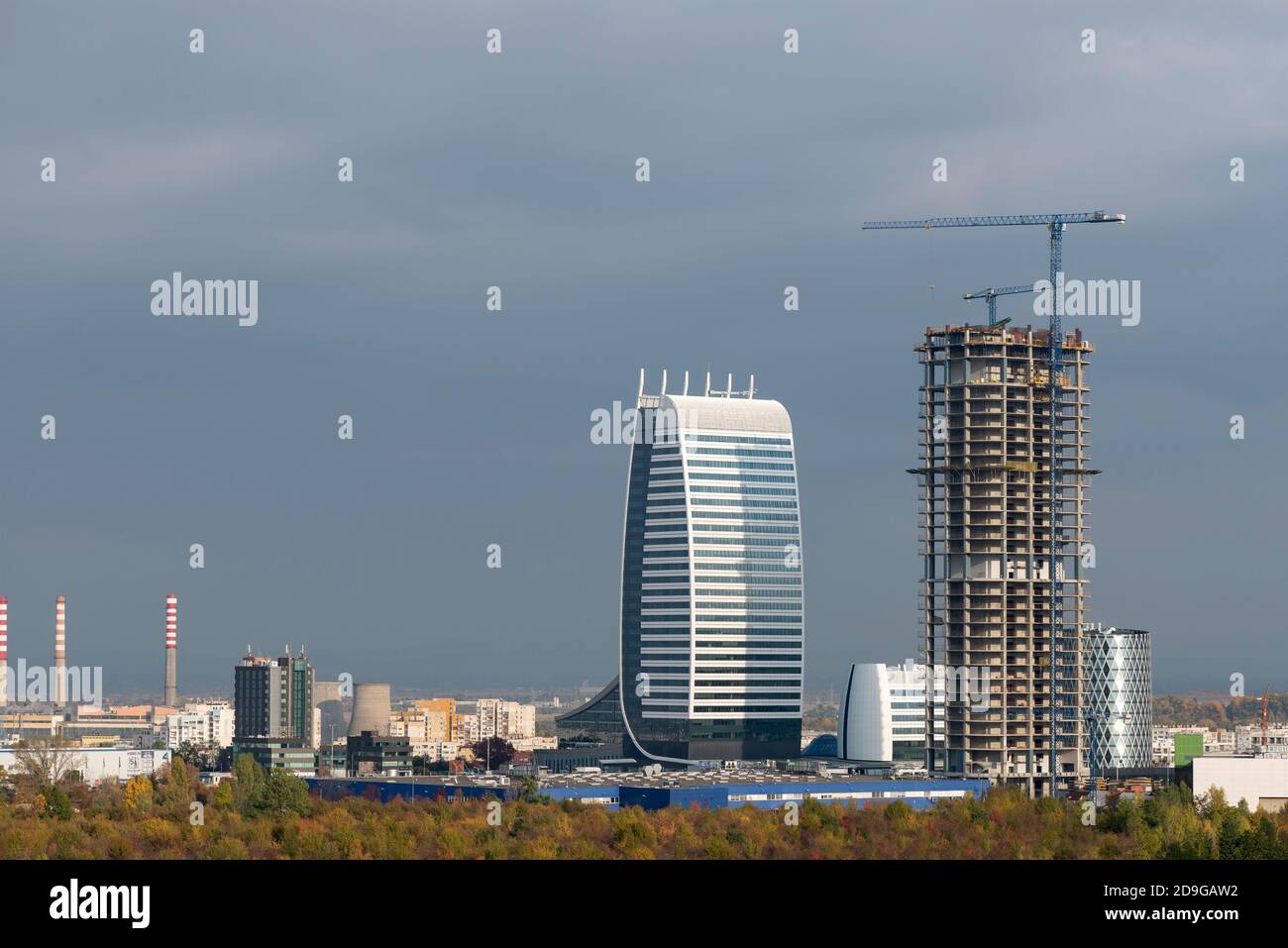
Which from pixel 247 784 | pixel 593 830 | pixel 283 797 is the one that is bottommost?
pixel 593 830

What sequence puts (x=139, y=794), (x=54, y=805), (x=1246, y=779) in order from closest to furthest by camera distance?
(x=54, y=805) < (x=139, y=794) < (x=1246, y=779)

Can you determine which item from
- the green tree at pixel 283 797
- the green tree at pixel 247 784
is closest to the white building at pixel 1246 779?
the green tree at pixel 283 797

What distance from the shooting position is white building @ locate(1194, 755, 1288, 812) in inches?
7377

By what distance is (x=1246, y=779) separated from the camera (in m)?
190

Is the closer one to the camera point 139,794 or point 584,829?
point 584,829

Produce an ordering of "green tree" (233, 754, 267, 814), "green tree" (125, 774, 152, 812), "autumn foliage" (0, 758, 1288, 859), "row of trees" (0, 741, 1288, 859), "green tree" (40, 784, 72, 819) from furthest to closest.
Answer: "green tree" (233, 754, 267, 814) < "green tree" (125, 774, 152, 812) < "green tree" (40, 784, 72, 819) < "row of trees" (0, 741, 1288, 859) < "autumn foliage" (0, 758, 1288, 859)

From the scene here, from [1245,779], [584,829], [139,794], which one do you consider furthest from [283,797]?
[1245,779]

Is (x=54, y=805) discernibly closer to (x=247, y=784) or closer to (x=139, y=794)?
(x=139, y=794)

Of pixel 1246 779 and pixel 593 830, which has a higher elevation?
pixel 593 830

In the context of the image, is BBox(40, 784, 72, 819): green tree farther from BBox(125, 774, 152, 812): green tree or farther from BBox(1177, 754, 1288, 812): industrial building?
BBox(1177, 754, 1288, 812): industrial building

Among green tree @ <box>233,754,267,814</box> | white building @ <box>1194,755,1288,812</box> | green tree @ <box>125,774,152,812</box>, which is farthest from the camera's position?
white building @ <box>1194,755,1288,812</box>

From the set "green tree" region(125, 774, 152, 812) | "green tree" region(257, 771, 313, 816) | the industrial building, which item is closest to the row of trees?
"green tree" region(257, 771, 313, 816)
